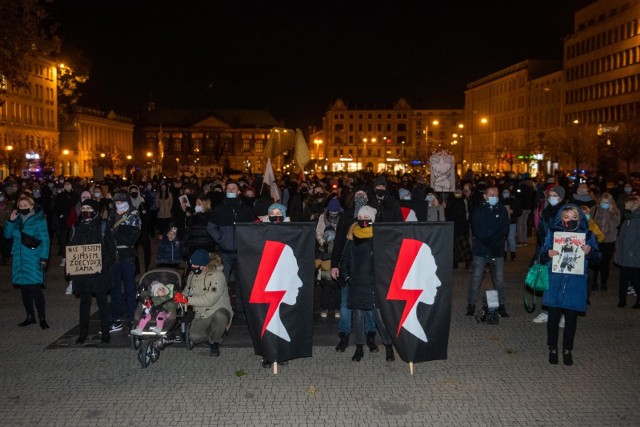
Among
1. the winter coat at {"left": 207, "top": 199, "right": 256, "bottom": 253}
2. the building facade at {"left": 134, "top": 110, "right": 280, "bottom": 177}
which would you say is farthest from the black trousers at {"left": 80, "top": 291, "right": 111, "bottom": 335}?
the building facade at {"left": 134, "top": 110, "right": 280, "bottom": 177}

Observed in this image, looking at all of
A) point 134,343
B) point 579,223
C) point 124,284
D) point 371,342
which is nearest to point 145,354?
point 134,343

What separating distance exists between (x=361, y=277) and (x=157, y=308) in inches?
101

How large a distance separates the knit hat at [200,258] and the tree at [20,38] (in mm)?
17178

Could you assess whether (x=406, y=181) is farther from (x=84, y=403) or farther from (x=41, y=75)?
(x=41, y=75)

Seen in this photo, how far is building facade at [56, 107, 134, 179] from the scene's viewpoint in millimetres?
91875

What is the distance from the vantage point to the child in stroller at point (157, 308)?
8.81 m

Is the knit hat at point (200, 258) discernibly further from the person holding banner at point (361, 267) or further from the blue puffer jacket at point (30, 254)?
the blue puffer jacket at point (30, 254)

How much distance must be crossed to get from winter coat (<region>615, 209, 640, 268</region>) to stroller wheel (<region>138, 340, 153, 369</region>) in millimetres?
7905

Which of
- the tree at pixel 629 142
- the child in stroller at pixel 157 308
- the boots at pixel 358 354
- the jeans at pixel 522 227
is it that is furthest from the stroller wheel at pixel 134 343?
the tree at pixel 629 142

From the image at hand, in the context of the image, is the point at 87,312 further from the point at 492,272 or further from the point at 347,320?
the point at 492,272

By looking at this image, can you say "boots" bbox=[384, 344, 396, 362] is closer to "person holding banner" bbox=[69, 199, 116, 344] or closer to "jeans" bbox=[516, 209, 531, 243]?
"person holding banner" bbox=[69, 199, 116, 344]

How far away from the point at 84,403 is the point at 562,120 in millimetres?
81804

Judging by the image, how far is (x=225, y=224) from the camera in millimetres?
11375

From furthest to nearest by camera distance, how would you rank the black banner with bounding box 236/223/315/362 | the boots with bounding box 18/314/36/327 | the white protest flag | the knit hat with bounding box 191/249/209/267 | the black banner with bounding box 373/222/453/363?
1. the white protest flag
2. the boots with bounding box 18/314/36/327
3. the knit hat with bounding box 191/249/209/267
4. the black banner with bounding box 236/223/315/362
5. the black banner with bounding box 373/222/453/363
